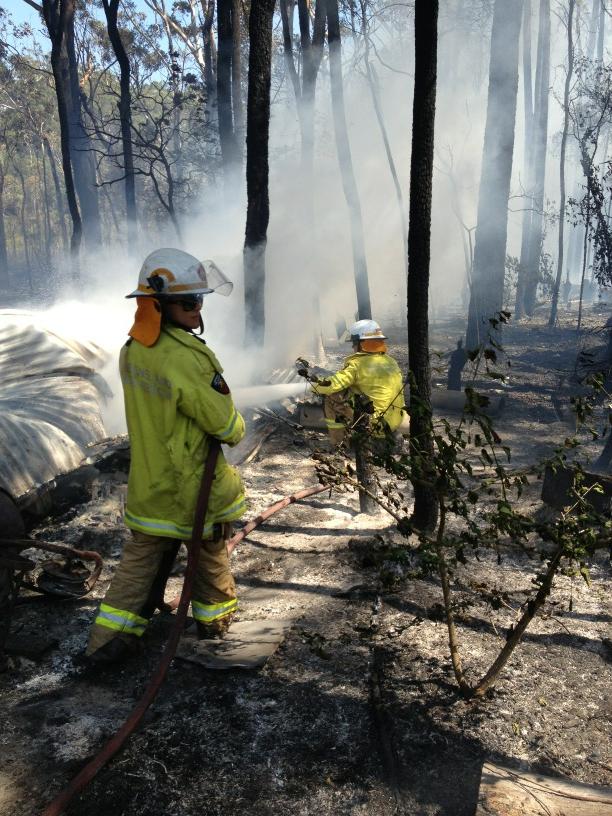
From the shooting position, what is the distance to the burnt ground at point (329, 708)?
2430 mm

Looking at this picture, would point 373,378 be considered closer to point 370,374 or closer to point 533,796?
point 370,374

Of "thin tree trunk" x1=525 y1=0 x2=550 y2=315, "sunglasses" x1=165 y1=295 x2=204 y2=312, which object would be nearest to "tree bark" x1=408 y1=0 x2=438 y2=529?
"sunglasses" x1=165 y1=295 x2=204 y2=312

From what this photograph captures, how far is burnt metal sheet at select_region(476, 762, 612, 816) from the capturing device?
2145 millimetres

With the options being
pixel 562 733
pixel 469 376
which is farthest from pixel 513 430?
pixel 562 733

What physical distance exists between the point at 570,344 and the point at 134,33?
2589 centimetres

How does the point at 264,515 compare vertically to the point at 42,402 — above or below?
below

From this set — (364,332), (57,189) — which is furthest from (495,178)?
(57,189)

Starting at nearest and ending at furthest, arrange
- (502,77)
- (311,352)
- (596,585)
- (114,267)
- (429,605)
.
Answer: (429,605), (596,585), (502,77), (311,352), (114,267)

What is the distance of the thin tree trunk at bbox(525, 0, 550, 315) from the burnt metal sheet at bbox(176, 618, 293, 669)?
19908 millimetres

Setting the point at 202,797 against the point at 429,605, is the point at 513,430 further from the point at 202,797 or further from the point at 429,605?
the point at 202,797

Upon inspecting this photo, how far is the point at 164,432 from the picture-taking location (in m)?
3.22

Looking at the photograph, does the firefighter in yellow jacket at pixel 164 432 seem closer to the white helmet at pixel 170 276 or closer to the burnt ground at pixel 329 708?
the white helmet at pixel 170 276

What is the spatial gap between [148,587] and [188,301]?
1.35m

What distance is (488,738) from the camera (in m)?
2.69
